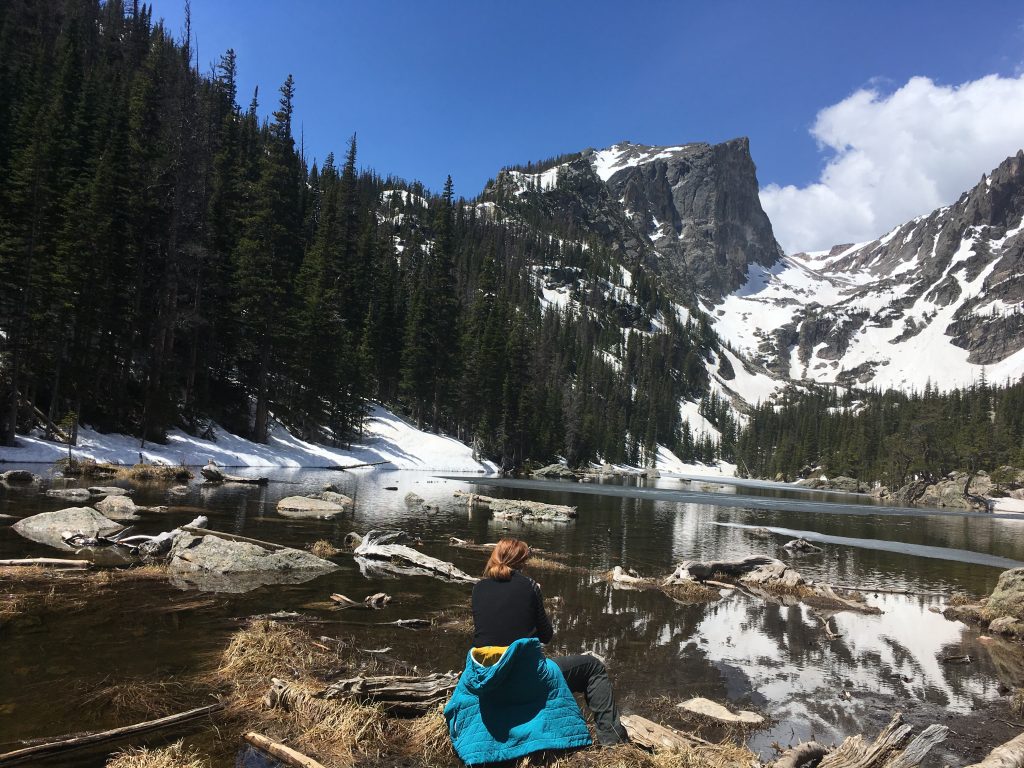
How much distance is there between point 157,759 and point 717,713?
7324mm

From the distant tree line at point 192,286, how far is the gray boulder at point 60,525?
70.1 ft

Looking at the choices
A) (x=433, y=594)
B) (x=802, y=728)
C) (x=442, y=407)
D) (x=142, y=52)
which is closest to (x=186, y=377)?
(x=442, y=407)

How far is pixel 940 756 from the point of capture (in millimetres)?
7914

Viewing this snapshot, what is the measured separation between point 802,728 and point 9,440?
42431 mm

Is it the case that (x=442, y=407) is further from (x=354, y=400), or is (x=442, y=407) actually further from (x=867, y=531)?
(x=867, y=531)

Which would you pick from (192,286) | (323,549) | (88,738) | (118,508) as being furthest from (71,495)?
(192,286)

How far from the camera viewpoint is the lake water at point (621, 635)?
319 inches

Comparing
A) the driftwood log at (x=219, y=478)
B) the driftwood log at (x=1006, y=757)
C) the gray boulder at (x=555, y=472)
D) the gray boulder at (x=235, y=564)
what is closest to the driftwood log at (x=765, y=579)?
the gray boulder at (x=235, y=564)

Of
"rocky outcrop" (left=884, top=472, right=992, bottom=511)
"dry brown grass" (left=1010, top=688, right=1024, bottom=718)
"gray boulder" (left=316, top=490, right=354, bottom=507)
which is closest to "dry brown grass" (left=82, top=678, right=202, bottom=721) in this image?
"dry brown grass" (left=1010, top=688, right=1024, bottom=718)

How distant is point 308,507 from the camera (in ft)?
87.0

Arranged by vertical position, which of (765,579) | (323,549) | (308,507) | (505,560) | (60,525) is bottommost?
(765,579)

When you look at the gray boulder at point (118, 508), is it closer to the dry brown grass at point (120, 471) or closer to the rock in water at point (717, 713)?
the dry brown grass at point (120, 471)

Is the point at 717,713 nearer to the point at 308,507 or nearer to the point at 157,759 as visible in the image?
the point at 157,759

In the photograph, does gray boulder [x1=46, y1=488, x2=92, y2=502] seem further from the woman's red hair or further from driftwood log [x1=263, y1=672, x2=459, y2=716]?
the woman's red hair
